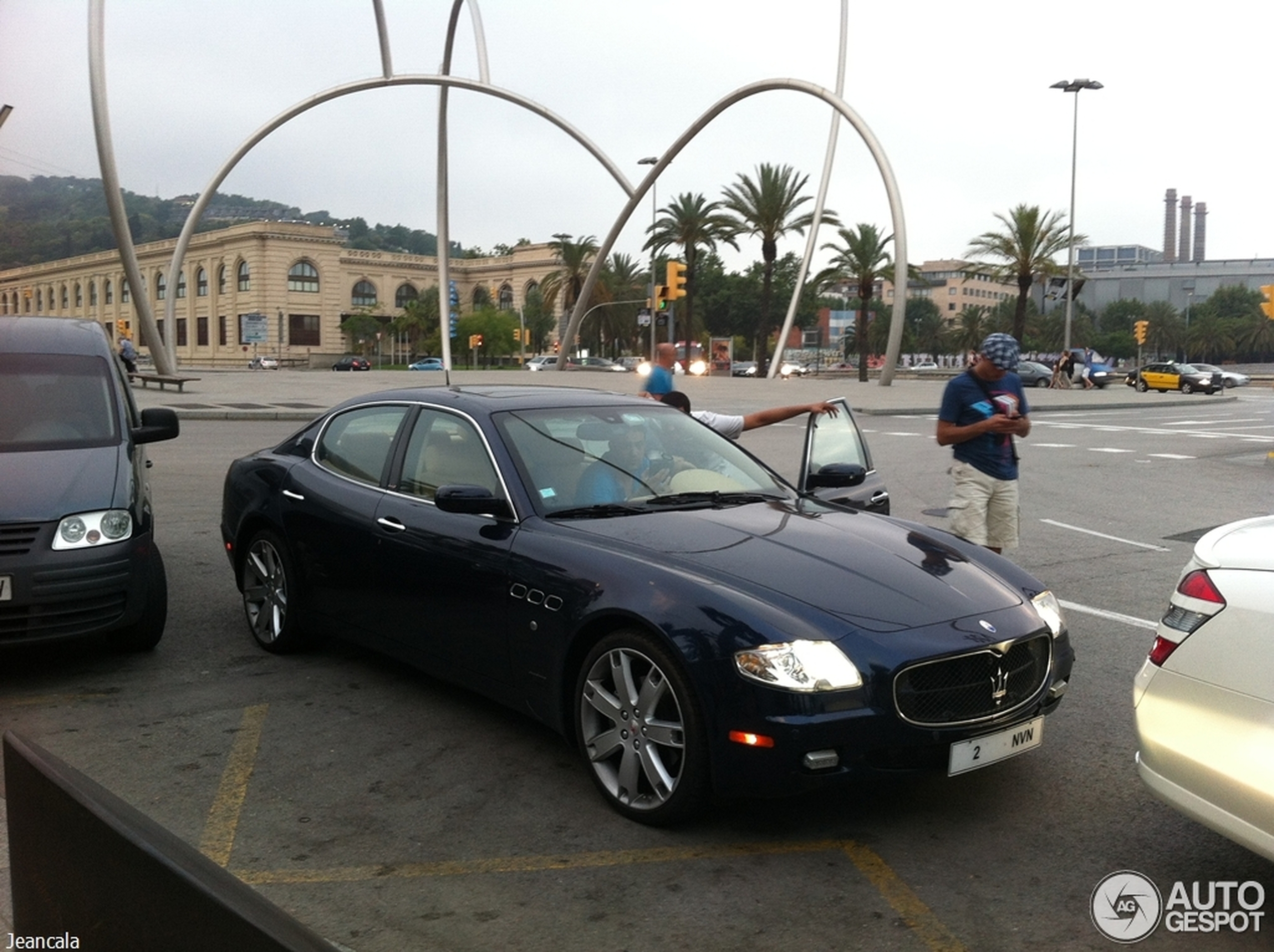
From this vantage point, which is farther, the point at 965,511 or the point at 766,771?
the point at 965,511

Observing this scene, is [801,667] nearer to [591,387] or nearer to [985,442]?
[985,442]

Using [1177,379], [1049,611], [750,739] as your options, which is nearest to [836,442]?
[1049,611]

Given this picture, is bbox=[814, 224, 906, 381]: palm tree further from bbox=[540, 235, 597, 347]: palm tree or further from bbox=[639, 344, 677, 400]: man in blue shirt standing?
bbox=[639, 344, 677, 400]: man in blue shirt standing

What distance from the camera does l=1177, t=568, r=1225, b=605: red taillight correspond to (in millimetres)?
3180

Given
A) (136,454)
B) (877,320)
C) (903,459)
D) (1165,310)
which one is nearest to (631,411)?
(136,454)

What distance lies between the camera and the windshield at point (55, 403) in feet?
19.9

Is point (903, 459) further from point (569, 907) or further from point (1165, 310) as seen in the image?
point (1165, 310)

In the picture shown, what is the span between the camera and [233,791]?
428 cm

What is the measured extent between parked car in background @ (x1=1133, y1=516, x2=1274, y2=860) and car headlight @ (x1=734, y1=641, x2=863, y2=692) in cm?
84

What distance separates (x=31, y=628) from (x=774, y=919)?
3719 mm

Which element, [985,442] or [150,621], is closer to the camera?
[150,621]

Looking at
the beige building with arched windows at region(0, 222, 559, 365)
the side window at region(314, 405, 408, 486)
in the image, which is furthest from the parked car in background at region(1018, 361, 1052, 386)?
the beige building with arched windows at region(0, 222, 559, 365)

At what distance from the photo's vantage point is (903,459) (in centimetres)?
1766

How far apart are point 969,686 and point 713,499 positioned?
154 centimetres
